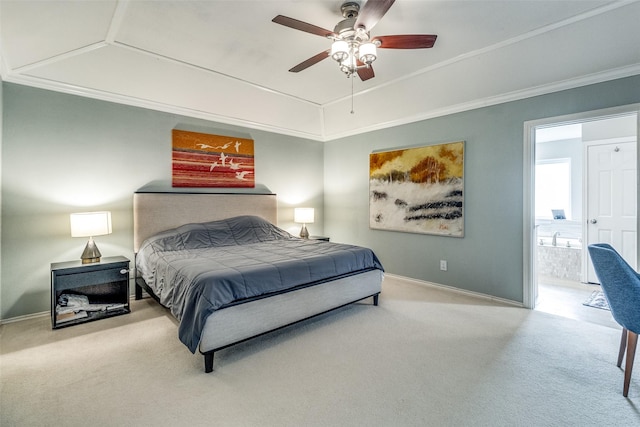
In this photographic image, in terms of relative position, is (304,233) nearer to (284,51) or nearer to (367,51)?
(284,51)

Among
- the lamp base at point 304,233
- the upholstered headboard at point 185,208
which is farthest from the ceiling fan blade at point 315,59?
the lamp base at point 304,233

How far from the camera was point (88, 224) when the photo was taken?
3.04 m

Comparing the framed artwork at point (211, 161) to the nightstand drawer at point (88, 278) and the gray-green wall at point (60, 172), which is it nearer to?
the gray-green wall at point (60, 172)

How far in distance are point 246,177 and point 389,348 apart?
3318 millimetres

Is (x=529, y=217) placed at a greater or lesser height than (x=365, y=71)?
lesser

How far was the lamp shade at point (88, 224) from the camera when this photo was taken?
301cm

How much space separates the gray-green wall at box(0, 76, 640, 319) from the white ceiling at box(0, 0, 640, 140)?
0.18 m

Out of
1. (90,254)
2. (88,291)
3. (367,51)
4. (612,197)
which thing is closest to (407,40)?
(367,51)

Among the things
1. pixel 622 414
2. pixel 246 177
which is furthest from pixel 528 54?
pixel 246 177

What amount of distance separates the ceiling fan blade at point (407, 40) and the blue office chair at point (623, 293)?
1.90 m

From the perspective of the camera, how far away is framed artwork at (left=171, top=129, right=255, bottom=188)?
4.10 m

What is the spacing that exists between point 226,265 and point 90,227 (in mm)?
1617

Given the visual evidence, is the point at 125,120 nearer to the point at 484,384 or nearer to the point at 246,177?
the point at 246,177

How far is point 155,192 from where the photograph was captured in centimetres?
388
